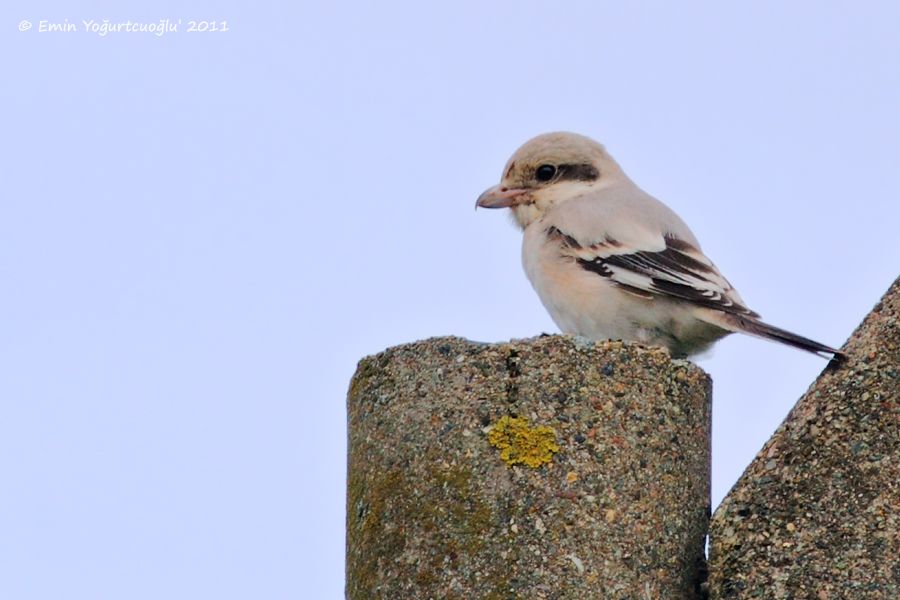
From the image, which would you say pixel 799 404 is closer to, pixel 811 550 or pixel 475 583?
pixel 811 550

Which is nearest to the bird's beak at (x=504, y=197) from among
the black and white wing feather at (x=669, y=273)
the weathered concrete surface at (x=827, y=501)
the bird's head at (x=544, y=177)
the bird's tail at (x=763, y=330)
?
the bird's head at (x=544, y=177)

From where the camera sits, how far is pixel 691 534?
4820 millimetres

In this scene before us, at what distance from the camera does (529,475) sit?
179 inches

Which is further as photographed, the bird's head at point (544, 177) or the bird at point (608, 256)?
the bird's head at point (544, 177)

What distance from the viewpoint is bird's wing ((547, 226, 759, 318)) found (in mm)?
6797

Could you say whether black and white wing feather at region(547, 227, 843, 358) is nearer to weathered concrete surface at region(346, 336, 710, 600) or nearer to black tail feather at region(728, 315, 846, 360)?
black tail feather at region(728, 315, 846, 360)

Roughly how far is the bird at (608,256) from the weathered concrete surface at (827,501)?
1.04 meters

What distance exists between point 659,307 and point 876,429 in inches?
93.6

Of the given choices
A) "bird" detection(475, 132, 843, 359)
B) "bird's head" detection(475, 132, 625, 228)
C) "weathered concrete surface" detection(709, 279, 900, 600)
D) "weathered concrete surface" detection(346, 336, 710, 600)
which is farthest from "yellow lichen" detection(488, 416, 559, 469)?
"bird's head" detection(475, 132, 625, 228)

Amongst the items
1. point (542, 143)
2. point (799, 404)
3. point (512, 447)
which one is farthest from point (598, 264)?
point (512, 447)

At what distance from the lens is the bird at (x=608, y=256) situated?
688cm

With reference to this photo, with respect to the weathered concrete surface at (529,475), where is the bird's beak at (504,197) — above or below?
above

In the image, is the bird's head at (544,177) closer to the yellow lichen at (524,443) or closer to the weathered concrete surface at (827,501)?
the weathered concrete surface at (827,501)

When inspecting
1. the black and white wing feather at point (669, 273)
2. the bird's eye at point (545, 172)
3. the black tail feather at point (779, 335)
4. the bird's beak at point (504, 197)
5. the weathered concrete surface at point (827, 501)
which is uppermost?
the bird's eye at point (545, 172)
